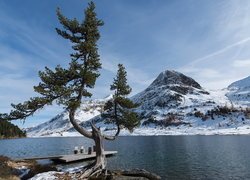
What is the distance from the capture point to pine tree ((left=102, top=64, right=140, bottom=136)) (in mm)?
41188

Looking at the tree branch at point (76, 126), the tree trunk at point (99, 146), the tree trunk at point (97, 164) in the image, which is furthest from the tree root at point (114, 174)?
the tree branch at point (76, 126)

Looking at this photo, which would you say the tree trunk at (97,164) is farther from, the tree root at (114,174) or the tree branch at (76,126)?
the tree branch at (76,126)

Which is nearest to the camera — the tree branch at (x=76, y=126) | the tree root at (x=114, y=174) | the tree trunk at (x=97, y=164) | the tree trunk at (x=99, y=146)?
the tree trunk at (x=97, y=164)

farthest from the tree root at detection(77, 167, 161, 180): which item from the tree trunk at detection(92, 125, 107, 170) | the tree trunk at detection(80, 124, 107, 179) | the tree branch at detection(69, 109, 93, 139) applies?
the tree branch at detection(69, 109, 93, 139)

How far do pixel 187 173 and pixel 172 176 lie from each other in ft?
12.8

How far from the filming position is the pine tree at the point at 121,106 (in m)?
41.2

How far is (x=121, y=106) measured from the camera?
1655 inches

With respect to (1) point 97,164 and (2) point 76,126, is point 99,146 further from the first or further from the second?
(2) point 76,126

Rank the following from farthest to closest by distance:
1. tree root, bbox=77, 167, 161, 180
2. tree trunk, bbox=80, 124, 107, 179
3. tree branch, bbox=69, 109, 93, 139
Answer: tree branch, bbox=69, 109, 93, 139 → tree root, bbox=77, 167, 161, 180 → tree trunk, bbox=80, 124, 107, 179

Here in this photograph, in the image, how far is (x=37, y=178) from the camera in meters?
30.2

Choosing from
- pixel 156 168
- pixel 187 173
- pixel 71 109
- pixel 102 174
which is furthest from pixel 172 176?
pixel 71 109

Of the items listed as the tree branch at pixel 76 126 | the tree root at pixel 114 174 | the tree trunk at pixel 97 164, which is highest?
the tree branch at pixel 76 126

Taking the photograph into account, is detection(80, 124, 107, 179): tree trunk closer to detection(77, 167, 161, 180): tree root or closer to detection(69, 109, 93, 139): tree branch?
detection(77, 167, 161, 180): tree root

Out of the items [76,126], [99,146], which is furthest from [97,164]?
[76,126]
